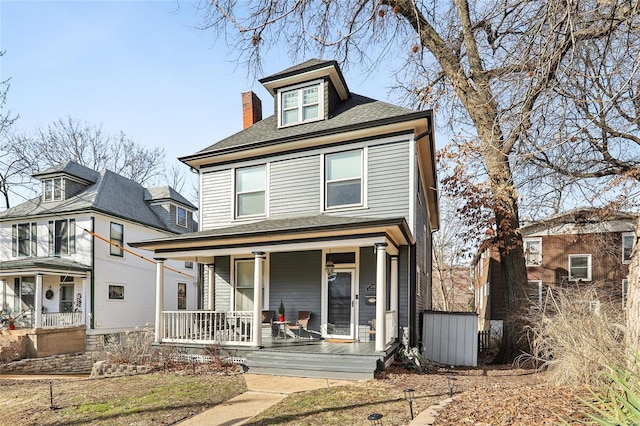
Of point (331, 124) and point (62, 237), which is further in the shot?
point (62, 237)

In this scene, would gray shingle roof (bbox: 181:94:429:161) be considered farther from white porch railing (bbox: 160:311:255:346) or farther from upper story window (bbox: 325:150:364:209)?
white porch railing (bbox: 160:311:255:346)

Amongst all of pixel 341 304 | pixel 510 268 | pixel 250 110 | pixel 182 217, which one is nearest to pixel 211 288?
pixel 341 304

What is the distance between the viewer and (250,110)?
48.5 feet

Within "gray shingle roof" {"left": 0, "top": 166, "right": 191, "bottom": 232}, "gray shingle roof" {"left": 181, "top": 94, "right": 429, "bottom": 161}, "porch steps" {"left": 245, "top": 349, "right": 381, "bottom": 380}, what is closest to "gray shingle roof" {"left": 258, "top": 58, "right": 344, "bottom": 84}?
"gray shingle roof" {"left": 181, "top": 94, "right": 429, "bottom": 161}

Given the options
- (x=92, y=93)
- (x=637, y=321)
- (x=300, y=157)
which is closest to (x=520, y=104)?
(x=637, y=321)

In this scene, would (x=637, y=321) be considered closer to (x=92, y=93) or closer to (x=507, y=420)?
(x=507, y=420)

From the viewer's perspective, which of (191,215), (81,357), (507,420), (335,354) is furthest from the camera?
(191,215)

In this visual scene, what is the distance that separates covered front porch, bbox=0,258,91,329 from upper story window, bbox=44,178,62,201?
3.08m

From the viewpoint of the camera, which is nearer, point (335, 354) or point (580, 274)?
point (335, 354)

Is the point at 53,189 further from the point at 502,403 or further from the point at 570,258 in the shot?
the point at 570,258

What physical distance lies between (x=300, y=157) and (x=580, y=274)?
20097mm

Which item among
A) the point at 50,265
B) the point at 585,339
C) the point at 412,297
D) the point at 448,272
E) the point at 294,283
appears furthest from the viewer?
the point at 448,272

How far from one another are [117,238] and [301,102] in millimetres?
12744

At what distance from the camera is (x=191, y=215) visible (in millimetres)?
25859
